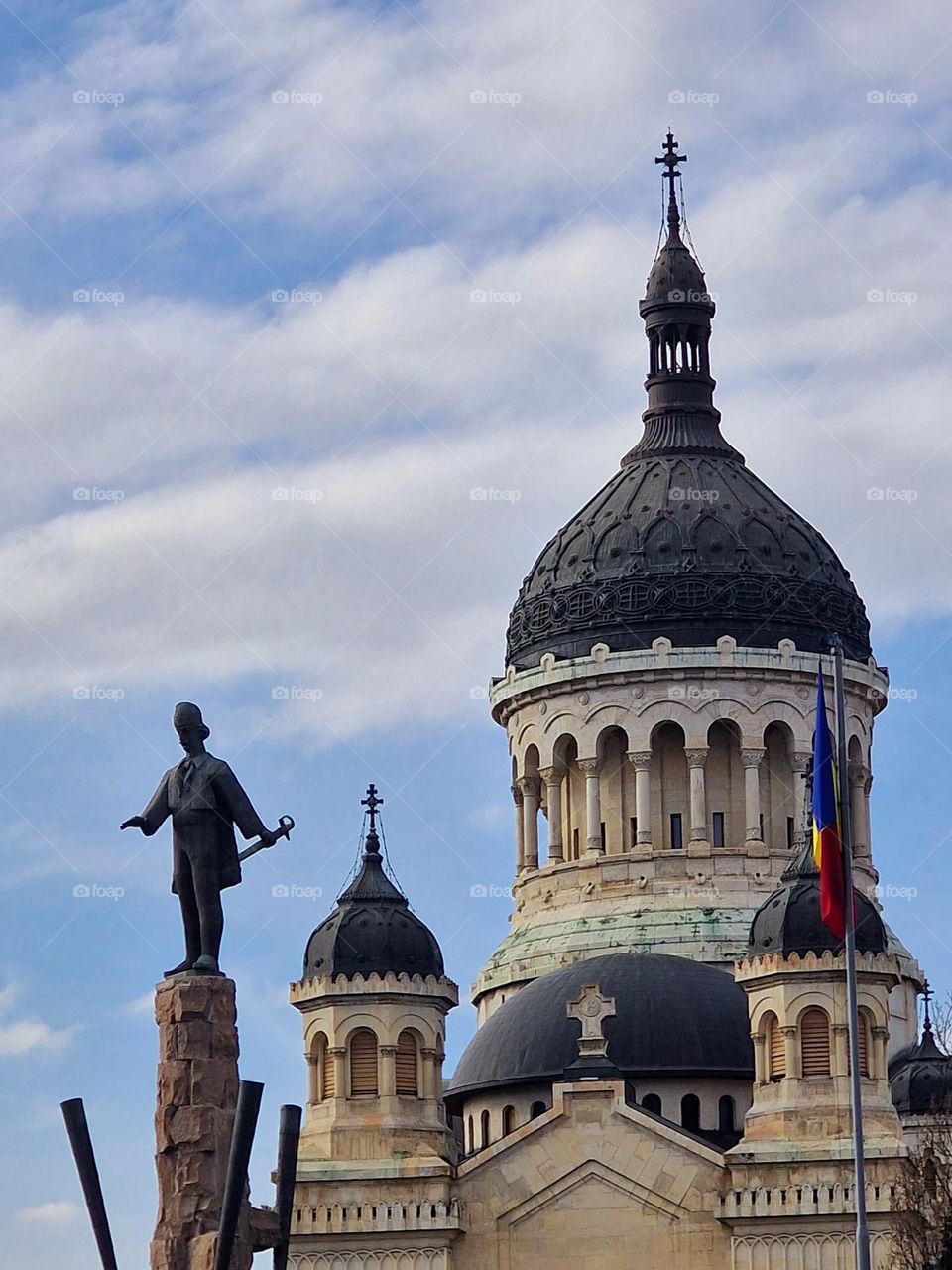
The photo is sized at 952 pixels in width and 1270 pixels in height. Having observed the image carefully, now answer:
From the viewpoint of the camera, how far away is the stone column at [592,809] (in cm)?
8138

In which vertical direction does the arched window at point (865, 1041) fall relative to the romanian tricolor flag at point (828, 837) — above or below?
above

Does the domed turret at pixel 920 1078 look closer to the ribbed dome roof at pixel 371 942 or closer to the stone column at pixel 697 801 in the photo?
the stone column at pixel 697 801

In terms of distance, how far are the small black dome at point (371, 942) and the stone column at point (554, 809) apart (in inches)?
350

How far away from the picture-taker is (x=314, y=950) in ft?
241

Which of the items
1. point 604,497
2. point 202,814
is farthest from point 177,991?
point 604,497

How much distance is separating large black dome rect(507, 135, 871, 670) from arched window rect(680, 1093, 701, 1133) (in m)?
12.9

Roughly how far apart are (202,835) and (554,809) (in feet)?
167

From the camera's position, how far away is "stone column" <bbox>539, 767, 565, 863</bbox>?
271ft

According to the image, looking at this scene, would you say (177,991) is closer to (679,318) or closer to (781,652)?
(781,652)

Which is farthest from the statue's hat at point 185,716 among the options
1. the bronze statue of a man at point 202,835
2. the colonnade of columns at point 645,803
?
the colonnade of columns at point 645,803

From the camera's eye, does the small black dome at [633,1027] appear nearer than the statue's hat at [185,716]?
No

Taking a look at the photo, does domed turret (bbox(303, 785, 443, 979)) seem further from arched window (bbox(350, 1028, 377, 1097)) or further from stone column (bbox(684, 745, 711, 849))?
stone column (bbox(684, 745, 711, 849))

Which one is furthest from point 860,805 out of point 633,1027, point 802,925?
point 802,925

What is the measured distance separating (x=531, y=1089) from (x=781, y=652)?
44.6 ft
